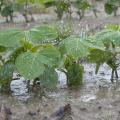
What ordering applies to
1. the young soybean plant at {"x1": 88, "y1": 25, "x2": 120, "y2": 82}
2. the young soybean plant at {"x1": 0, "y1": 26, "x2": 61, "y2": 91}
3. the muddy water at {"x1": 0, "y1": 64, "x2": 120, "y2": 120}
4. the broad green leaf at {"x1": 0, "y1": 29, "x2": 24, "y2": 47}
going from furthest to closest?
the young soybean plant at {"x1": 88, "y1": 25, "x2": 120, "y2": 82}, the broad green leaf at {"x1": 0, "y1": 29, "x2": 24, "y2": 47}, the young soybean plant at {"x1": 0, "y1": 26, "x2": 61, "y2": 91}, the muddy water at {"x1": 0, "y1": 64, "x2": 120, "y2": 120}

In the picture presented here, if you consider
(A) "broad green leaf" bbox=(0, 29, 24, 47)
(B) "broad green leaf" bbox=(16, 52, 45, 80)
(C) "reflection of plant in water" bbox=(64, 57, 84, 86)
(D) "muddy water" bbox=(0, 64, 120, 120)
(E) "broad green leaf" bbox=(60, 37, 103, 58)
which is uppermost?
(A) "broad green leaf" bbox=(0, 29, 24, 47)

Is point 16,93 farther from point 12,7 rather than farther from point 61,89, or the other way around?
point 12,7

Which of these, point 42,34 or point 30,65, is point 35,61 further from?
point 42,34

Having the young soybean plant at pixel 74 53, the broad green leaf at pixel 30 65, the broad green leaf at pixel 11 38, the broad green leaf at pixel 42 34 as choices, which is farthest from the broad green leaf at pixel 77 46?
the broad green leaf at pixel 11 38

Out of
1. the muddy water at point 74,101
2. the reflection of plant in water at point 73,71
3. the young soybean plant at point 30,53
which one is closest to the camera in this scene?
the muddy water at point 74,101

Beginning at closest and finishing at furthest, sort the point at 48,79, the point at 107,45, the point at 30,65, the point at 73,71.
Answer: the point at 30,65 < the point at 48,79 < the point at 73,71 < the point at 107,45

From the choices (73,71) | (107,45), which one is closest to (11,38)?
(73,71)

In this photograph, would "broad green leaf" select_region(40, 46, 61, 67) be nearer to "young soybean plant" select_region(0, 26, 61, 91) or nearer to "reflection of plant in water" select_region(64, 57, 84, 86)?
"young soybean plant" select_region(0, 26, 61, 91)

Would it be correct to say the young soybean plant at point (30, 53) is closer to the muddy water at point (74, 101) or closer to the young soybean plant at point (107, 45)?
the muddy water at point (74, 101)

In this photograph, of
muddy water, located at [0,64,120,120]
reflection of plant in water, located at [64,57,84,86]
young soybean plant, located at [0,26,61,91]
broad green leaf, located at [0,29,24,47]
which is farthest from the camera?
reflection of plant in water, located at [64,57,84,86]

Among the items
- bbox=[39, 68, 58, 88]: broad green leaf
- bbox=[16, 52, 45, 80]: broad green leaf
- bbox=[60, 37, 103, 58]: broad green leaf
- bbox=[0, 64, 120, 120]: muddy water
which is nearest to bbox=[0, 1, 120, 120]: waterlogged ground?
bbox=[0, 64, 120, 120]: muddy water

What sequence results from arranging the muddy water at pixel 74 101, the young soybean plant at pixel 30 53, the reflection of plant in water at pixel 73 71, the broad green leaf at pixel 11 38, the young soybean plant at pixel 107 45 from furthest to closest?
the reflection of plant in water at pixel 73 71 → the young soybean plant at pixel 107 45 → the broad green leaf at pixel 11 38 → the young soybean plant at pixel 30 53 → the muddy water at pixel 74 101

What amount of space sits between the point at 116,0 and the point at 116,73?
3.87 metres

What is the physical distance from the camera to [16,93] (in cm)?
425
